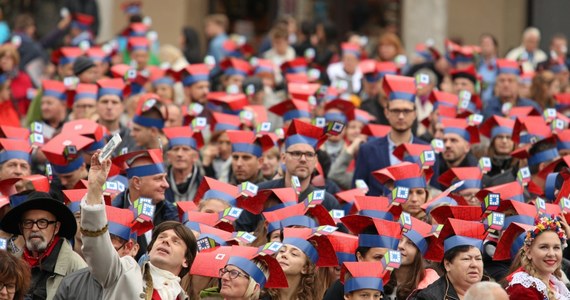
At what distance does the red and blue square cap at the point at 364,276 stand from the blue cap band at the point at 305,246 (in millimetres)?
583

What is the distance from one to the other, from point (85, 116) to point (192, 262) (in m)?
5.43

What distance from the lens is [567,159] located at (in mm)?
13141

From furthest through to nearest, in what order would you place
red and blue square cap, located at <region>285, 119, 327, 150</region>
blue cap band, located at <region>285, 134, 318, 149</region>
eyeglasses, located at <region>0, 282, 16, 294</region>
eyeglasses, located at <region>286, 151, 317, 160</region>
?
red and blue square cap, located at <region>285, 119, 327, 150</region> → blue cap band, located at <region>285, 134, 318, 149</region> → eyeglasses, located at <region>286, 151, 317, 160</region> → eyeglasses, located at <region>0, 282, 16, 294</region>

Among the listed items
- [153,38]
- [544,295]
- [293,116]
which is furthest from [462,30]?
[544,295]

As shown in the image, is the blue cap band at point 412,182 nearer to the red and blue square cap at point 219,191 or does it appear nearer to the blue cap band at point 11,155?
the red and blue square cap at point 219,191

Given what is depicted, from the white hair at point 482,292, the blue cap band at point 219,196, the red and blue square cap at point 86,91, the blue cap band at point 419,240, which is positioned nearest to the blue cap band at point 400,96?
the blue cap band at point 219,196

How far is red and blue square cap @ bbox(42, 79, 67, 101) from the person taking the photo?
1578 centimetres

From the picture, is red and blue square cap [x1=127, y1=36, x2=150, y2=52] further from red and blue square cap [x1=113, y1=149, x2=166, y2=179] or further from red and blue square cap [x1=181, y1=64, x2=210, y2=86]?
red and blue square cap [x1=113, y1=149, x2=166, y2=179]

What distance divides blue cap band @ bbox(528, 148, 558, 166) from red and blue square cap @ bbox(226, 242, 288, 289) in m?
4.26

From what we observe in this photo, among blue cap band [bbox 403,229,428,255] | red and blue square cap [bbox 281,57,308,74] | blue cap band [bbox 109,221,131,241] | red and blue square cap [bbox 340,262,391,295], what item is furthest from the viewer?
red and blue square cap [bbox 281,57,308,74]

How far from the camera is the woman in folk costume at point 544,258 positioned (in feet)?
33.0

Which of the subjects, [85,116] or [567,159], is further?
[85,116]

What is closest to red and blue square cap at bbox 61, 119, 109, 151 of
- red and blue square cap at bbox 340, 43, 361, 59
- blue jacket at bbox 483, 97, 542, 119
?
blue jacket at bbox 483, 97, 542, 119

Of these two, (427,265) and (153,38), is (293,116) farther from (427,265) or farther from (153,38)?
(153,38)
